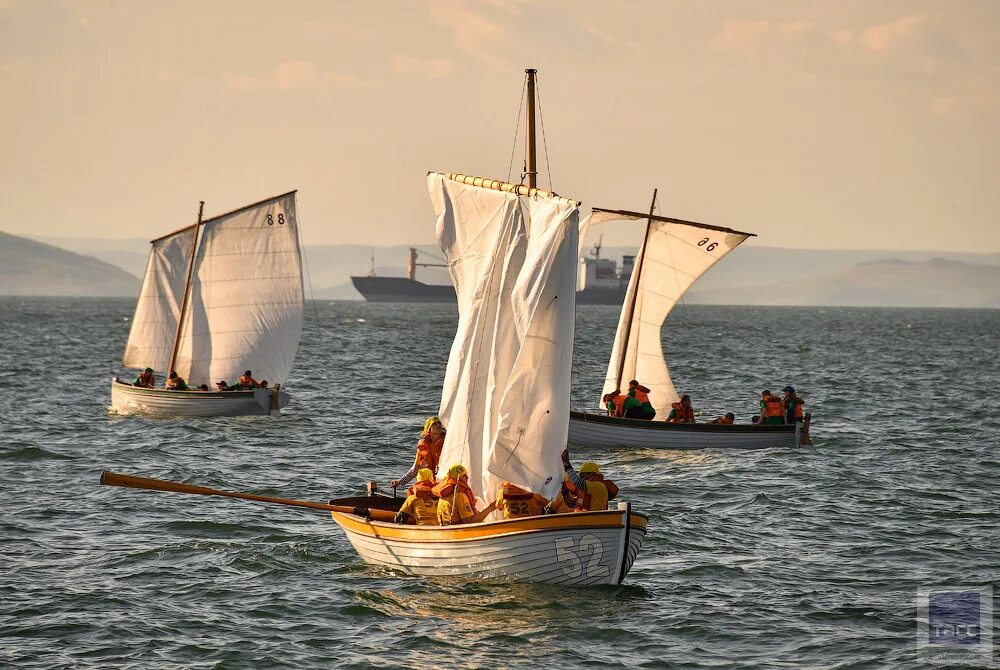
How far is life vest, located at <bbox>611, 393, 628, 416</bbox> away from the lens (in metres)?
40.7

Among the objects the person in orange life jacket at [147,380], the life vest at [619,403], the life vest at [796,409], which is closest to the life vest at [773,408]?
the life vest at [796,409]

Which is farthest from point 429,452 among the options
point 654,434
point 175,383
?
point 175,383

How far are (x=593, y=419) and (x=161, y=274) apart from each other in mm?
19138

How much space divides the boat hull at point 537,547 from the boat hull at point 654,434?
16784 mm

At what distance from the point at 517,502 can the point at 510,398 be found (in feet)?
5.78

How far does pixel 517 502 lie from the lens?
73.5ft

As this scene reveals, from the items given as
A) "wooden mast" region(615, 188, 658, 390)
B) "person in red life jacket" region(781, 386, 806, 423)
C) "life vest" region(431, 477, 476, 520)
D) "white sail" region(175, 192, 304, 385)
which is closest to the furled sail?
"wooden mast" region(615, 188, 658, 390)

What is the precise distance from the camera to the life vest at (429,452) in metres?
25.4

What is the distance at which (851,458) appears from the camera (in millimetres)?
40562

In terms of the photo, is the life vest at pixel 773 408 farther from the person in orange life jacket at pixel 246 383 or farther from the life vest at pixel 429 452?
the life vest at pixel 429 452

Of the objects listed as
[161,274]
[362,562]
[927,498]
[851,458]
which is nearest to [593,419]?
[851,458]

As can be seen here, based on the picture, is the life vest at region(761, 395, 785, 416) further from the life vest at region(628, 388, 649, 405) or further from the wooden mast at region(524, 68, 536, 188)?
the wooden mast at region(524, 68, 536, 188)

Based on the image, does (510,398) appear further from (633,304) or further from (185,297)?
(185,297)

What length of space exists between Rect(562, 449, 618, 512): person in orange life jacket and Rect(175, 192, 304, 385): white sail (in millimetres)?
26333
